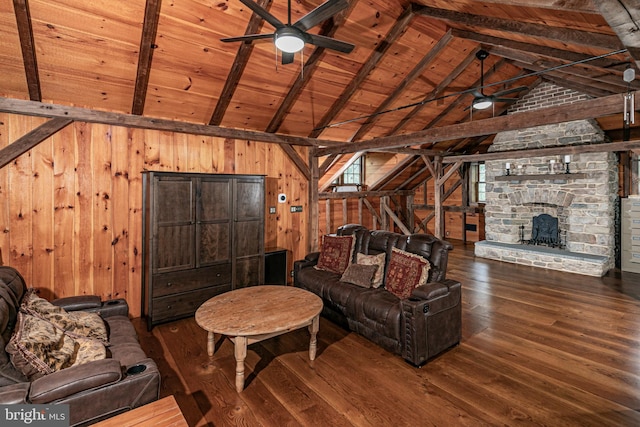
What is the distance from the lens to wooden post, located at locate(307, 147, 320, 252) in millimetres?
5930

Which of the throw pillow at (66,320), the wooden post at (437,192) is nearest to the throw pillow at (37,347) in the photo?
the throw pillow at (66,320)

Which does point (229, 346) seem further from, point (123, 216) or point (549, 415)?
point (549, 415)

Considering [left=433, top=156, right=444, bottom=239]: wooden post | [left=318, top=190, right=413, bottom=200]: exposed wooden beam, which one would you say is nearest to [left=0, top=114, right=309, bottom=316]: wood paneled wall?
[left=318, top=190, right=413, bottom=200]: exposed wooden beam

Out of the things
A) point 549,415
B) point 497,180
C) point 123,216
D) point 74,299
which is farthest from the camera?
point 497,180

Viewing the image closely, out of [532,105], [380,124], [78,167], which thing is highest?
[532,105]

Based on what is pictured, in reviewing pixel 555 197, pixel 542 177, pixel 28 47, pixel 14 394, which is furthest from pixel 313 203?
pixel 555 197

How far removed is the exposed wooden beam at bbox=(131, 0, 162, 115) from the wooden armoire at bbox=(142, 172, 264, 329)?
2.91ft

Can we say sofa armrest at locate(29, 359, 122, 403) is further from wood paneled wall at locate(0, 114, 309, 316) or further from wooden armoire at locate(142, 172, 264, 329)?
wood paneled wall at locate(0, 114, 309, 316)

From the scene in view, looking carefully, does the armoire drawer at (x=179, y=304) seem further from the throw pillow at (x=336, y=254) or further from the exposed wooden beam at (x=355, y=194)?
the exposed wooden beam at (x=355, y=194)

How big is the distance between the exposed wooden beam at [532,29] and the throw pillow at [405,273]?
2.69 m

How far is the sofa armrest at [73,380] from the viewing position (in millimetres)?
1651

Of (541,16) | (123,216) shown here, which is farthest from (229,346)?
(541,16)

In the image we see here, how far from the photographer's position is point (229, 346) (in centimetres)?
338

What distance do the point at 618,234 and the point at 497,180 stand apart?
243 centimetres
